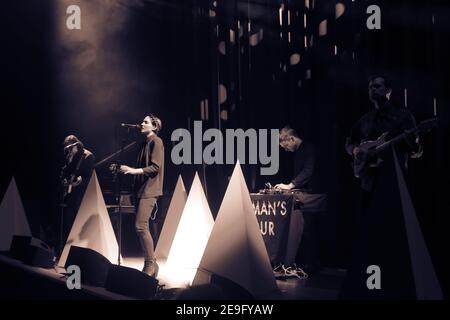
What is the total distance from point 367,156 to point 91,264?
2428 mm

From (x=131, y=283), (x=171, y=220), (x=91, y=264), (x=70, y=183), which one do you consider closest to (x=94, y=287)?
(x=91, y=264)

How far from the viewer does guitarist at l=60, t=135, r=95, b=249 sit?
6133mm

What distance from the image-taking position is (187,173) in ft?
24.3

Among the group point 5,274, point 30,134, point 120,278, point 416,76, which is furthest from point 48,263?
point 416,76

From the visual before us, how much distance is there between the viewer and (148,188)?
5078 millimetres

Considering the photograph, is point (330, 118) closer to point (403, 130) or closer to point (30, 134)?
point (403, 130)

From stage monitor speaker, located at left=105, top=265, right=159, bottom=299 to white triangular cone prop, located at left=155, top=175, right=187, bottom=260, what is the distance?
1.89 m

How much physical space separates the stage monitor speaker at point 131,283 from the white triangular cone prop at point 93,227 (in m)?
1.34

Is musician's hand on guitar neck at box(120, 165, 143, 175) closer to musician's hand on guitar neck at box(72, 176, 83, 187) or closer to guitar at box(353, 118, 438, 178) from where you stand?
musician's hand on guitar neck at box(72, 176, 83, 187)

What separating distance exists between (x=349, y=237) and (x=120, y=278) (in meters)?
2.50

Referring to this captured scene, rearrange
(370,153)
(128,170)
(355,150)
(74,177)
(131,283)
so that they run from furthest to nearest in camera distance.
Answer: (74,177) → (128,170) → (355,150) → (370,153) → (131,283)

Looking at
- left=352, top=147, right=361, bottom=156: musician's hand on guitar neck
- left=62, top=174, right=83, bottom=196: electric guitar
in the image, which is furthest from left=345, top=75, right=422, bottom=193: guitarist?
left=62, top=174, right=83, bottom=196: electric guitar

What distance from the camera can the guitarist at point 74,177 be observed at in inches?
241

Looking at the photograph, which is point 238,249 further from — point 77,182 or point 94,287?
point 77,182
